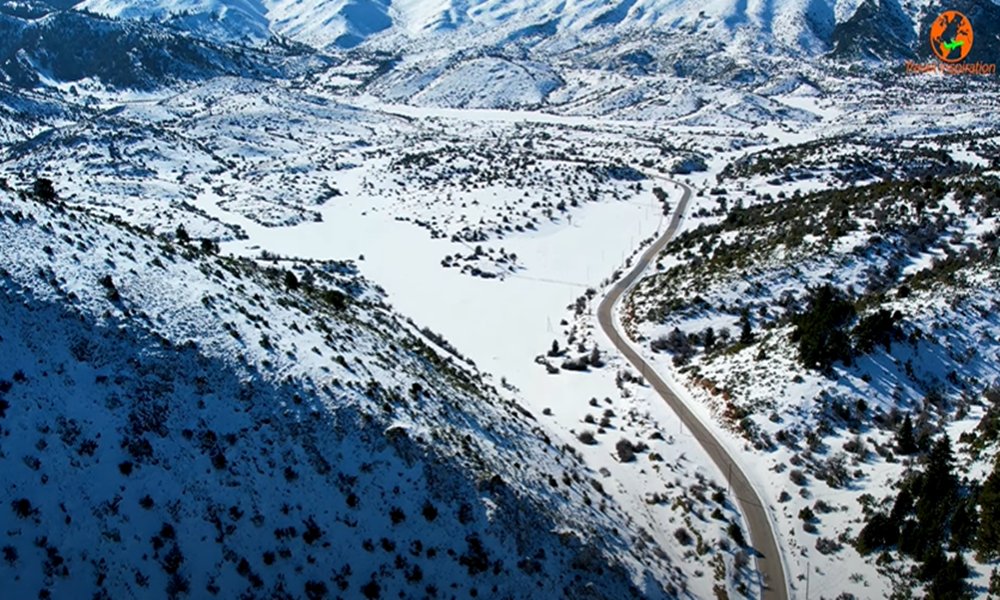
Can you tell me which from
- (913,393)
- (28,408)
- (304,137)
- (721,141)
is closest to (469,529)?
(28,408)

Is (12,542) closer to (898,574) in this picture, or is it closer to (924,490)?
(898,574)

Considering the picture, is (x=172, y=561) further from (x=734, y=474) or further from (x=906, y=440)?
(x=906, y=440)

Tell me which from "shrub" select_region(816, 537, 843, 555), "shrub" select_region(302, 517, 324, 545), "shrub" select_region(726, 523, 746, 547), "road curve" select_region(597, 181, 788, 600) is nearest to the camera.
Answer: "shrub" select_region(302, 517, 324, 545)

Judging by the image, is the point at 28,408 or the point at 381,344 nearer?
the point at 28,408

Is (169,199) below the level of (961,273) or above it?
below

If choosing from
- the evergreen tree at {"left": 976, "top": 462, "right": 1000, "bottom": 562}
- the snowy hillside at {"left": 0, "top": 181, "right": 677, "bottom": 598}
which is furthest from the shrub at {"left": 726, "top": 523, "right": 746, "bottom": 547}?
the evergreen tree at {"left": 976, "top": 462, "right": 1000, "bottom": 562}

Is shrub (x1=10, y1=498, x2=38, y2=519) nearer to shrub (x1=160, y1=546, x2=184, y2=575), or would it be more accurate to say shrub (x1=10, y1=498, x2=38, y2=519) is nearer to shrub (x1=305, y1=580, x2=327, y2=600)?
shrub (x1=160, y1=546, x2=184, y2=575)
